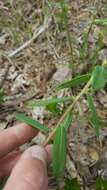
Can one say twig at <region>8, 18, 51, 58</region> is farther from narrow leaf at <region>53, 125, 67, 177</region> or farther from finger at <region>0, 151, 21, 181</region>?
narrow leaf at <region>53, 125, 67, 177</region>

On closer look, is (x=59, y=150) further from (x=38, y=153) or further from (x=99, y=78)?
(x=99, y=78)

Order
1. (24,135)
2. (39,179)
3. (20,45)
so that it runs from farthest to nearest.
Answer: (20,45) → (24,135) → (39,179)

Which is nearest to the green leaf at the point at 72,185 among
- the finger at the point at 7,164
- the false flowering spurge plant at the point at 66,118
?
the finger at the point at 7,164

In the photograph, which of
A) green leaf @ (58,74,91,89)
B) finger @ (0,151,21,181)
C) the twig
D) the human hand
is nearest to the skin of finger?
finger @ (0,151,21,181)

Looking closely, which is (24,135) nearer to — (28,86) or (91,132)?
(91,132)

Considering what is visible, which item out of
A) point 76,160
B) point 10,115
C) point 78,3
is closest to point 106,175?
point 76,160

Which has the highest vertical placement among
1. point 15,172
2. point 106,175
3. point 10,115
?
point 15,172

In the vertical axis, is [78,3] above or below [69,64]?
above
